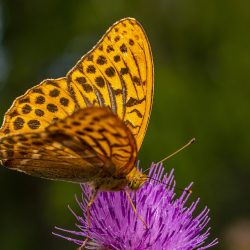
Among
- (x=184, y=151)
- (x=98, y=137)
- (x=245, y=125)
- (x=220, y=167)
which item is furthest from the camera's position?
(x=220, y=167)

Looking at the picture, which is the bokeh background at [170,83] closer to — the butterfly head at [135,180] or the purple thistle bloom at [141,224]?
the purple thistle bloom at [141,224]

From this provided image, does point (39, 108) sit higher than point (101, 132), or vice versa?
point (39, 108)

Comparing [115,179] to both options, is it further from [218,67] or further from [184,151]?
[218,67]

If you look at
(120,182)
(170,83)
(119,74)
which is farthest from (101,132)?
(170,83)

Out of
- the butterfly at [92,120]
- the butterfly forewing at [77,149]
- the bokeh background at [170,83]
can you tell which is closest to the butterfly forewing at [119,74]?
the butterfly at [92,120]

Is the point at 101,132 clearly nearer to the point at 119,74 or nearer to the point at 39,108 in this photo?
the point at 39,108

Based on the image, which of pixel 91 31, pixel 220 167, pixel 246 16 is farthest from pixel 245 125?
pixel 91 31

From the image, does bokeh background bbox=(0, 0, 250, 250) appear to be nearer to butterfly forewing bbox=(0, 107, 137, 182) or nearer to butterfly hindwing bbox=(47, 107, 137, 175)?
butterfly forewing bbox=(0, 107, 137, 182)
